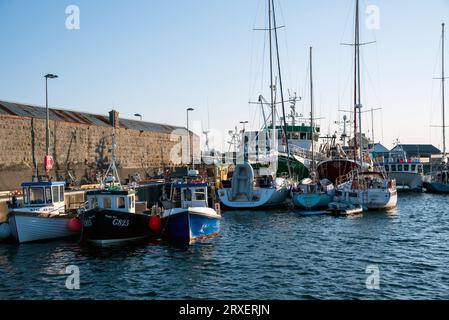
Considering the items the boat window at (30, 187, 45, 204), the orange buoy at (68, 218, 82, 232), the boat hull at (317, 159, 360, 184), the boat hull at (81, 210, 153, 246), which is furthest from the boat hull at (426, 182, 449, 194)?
the boat window at (30, 187, 45, 204)

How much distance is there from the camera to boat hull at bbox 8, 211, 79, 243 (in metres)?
22.0

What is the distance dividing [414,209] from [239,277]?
26312 mm

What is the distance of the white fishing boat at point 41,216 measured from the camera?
2212cm

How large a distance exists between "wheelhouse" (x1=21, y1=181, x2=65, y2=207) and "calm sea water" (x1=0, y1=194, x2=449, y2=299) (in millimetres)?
2559

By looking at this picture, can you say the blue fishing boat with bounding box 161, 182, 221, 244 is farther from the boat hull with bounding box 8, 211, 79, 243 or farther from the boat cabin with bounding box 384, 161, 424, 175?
the boat cabin with bounding box 384, 161, 424, 175

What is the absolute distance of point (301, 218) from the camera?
32156mm

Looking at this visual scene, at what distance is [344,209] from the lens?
110 feet

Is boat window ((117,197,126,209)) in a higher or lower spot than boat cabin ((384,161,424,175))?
lower

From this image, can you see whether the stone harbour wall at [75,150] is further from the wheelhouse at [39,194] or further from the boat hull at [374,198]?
the boat hull at [374,198]

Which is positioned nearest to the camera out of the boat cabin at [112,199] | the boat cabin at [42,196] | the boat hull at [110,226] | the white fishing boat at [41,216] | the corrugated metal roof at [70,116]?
the boat hull at [110,226]

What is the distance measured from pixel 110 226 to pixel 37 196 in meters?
5.26

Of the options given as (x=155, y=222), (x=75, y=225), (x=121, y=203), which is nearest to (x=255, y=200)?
(x=155, y=222)

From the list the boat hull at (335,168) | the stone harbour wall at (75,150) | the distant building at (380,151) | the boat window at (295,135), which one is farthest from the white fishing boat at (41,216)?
the distant building at (380,151)
